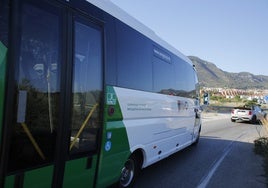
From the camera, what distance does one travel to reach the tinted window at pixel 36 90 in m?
3.50

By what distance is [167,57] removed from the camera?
8281 millimetres

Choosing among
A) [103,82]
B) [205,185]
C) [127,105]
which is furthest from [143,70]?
[205,185]

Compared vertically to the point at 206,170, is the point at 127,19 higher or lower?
higher

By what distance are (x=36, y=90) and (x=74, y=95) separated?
65 centimetres

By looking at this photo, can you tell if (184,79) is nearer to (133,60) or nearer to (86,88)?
(133,60)

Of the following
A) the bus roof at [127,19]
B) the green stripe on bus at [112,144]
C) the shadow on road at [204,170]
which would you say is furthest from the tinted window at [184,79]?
the green stripe on bus at [112,144]

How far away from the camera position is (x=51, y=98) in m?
3.92

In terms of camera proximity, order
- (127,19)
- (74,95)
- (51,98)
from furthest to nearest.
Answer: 1. (127,19)
2. (74,95)
3. (51,98)

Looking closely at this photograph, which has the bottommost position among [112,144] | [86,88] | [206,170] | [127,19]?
[206,170]

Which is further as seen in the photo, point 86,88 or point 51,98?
point 86,88

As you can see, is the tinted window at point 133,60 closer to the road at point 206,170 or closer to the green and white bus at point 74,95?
the green and white bus at point 74,95

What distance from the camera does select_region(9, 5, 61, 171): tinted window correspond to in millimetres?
3500

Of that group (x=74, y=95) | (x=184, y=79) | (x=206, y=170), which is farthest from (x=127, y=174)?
(x=184, y=79)

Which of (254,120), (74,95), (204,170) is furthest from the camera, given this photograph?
(254,120)
